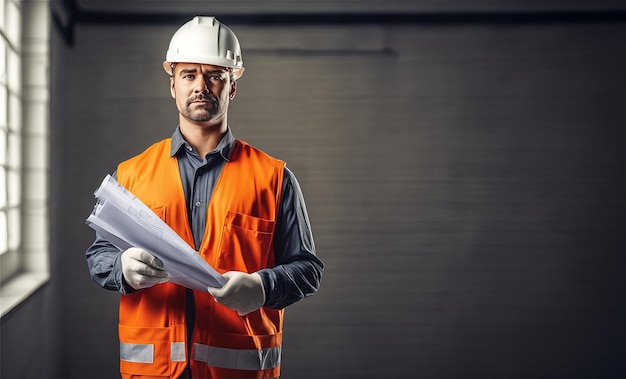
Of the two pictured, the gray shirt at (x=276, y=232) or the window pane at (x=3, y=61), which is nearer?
the gray shirt at (x=276, y=232)

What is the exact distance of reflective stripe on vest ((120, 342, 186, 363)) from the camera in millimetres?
1843

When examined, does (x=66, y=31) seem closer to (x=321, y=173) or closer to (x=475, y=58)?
(x=321, y=173)

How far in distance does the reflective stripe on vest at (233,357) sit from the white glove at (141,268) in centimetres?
28

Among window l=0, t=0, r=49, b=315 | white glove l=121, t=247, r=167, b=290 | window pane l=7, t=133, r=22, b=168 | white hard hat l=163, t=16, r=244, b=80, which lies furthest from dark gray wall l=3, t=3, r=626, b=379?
white glove l=121, t=247, r=167, b=290

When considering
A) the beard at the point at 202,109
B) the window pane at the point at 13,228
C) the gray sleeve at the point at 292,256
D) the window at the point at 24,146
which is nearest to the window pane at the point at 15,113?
the window at the point at 24,146

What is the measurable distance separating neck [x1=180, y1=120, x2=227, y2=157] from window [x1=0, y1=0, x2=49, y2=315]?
50.8 inches

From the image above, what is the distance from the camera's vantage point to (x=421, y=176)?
12.1ft

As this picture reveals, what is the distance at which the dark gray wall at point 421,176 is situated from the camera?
3.60m

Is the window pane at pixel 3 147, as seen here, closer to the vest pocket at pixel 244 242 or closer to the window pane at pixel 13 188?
the window pane at pixel 13 188

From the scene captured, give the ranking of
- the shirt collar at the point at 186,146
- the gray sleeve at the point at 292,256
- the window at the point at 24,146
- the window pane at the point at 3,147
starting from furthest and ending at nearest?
the window at the point at 24,146 → the window pane at the point at 3,147 → the shirt collar at the point at 186,146 → the gray sleeve at the point at 292,256

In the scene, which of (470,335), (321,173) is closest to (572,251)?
(470,335)

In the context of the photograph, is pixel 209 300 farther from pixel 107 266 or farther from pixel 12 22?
pixel 12 22

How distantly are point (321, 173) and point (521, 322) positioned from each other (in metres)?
1.50

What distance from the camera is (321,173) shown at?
367 centimetres
